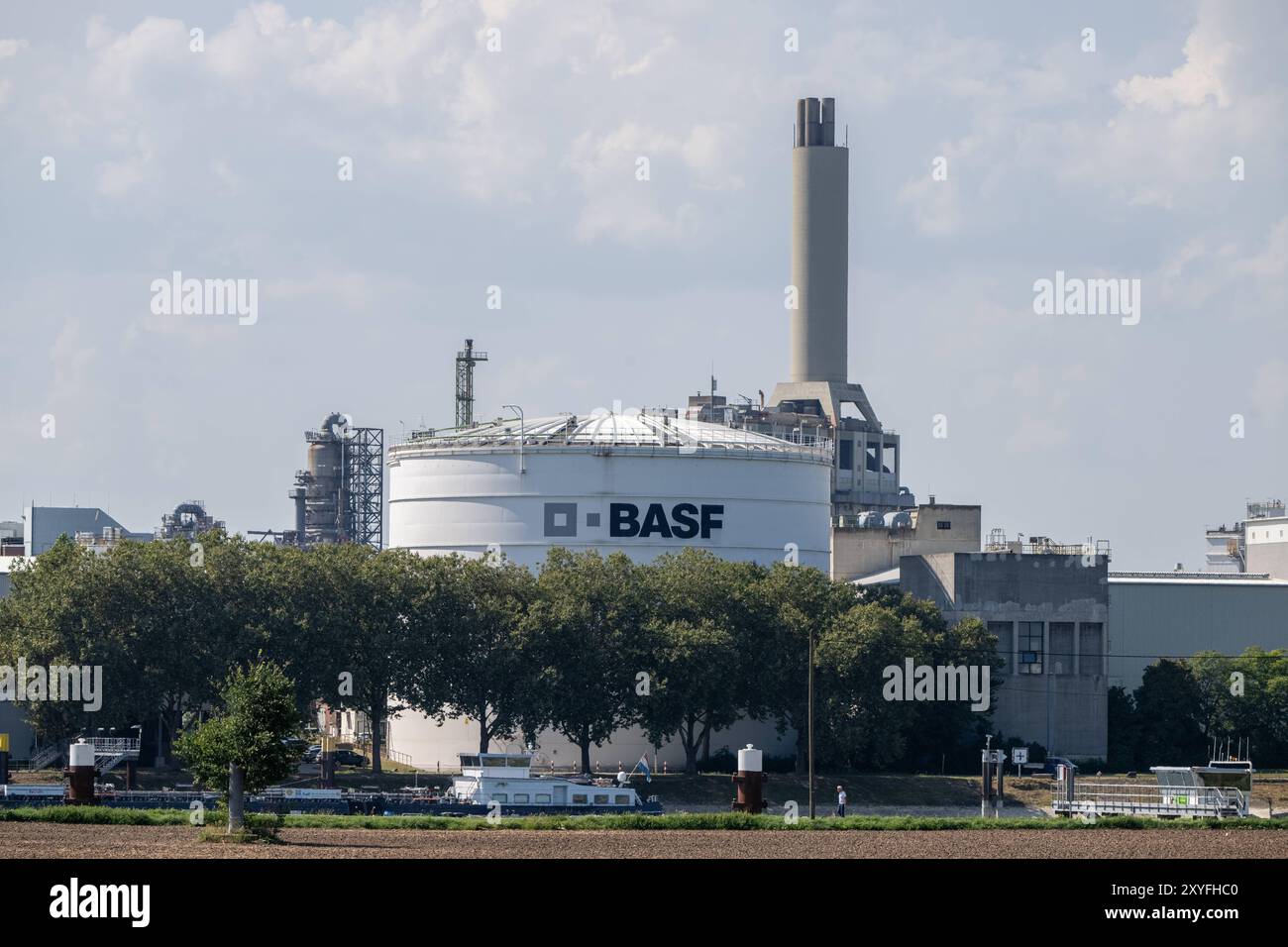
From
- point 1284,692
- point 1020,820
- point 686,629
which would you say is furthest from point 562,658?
point 1284,692

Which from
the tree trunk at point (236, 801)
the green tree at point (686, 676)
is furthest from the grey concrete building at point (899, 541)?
the tree trunk at point (236, 801)

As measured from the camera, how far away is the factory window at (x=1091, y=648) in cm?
9712

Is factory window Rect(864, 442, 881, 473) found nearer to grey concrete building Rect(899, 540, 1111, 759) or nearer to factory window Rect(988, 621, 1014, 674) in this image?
grey concrete building Rect(899, 540, 1111, 759)

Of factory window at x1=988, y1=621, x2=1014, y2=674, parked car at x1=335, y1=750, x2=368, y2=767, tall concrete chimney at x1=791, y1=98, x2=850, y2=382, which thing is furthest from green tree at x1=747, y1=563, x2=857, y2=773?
tall concrete chimney at x1=791, y1=98, x2=850, y2=382

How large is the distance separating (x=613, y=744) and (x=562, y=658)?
7751mm

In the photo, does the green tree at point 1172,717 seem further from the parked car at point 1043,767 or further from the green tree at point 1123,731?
the parked car at point 1043,767

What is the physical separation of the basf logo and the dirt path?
3600 centimetres

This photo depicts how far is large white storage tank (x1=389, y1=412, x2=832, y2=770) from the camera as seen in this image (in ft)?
319

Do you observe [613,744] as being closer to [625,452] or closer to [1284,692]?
[625,452]

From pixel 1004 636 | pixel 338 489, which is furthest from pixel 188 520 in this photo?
pixel 1004 636

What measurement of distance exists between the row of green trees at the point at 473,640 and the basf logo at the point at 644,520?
558 centimetres

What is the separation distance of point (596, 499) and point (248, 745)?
43.7 metres

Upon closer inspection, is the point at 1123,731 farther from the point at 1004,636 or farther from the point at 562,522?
the point at 562,522
